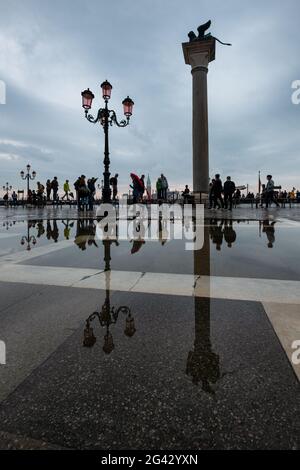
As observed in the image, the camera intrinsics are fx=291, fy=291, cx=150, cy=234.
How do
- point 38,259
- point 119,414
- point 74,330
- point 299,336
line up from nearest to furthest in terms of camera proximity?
A: point 119,414
point 299,336
point 74,330
point 38,259

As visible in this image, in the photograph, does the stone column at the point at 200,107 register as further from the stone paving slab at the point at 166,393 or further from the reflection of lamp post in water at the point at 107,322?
the stone paving slab at the point at 166,393

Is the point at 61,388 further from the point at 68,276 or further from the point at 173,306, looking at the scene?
the point at 68,276

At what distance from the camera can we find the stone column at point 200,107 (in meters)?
17.7

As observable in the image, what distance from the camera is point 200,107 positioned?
58.0ft

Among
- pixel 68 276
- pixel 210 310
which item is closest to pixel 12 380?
pixel 210 310

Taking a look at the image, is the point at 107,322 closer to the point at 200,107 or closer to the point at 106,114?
the point at 106,114

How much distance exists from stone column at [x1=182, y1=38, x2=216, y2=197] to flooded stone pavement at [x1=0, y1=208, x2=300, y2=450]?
15236mm

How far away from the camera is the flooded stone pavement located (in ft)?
3.67

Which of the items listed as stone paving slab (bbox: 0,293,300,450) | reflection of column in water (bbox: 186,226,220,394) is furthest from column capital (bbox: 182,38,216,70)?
stone paving slab (bbox: 0,293,300,450)

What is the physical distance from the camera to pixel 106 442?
1075 mm

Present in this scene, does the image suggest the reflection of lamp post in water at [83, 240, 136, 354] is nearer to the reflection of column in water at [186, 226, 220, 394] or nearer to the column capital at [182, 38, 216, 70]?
the reflection of column in water at [186, 226, 220, 394]

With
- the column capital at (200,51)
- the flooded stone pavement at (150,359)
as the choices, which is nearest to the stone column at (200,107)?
the column capital at (200,51)

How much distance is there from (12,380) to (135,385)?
61 cm

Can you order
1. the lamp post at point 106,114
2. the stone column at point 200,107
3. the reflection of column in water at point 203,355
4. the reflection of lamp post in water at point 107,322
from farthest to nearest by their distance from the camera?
the stone column at point 200,107, the lamp post at point 106,114, the reflection of lamp post in water at point 107,322, the reflection of column in water at point 203,355
